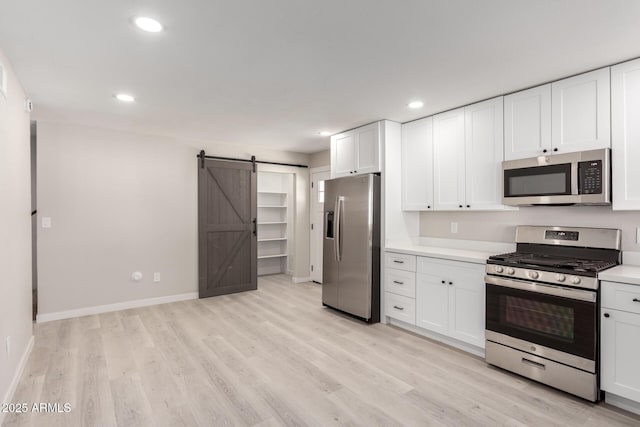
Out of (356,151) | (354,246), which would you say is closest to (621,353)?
(354,246)

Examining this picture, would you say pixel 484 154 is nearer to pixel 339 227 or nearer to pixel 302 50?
pixel 339 227

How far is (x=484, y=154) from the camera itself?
323 cm

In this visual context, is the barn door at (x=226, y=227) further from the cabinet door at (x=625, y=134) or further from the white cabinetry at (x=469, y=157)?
the cabinet door at (x=625, y=134)

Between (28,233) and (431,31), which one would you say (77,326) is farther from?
(431,31)

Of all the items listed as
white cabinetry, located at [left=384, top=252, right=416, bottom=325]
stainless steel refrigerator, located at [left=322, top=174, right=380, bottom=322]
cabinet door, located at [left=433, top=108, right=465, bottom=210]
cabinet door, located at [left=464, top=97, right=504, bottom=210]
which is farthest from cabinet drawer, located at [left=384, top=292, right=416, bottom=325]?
cabinet door, located at [left=464, top=97, right=504, bottom=210]

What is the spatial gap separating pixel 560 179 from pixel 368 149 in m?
2.00

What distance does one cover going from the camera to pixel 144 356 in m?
3.02

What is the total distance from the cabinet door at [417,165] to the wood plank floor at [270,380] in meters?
1.47

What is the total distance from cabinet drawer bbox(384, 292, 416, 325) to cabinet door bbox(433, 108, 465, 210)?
1071 mm

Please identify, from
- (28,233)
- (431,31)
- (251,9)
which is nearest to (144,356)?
(28,233)

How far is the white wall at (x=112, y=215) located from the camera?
4.03m

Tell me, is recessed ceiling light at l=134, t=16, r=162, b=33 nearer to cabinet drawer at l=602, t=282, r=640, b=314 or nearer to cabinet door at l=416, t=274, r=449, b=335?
cabinet door at l=416, t=274, r=449, b=335

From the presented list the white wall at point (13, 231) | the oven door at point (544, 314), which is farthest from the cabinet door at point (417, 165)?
the white wall at point (13, 231)

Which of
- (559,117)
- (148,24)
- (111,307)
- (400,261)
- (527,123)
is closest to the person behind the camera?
(148,24)
